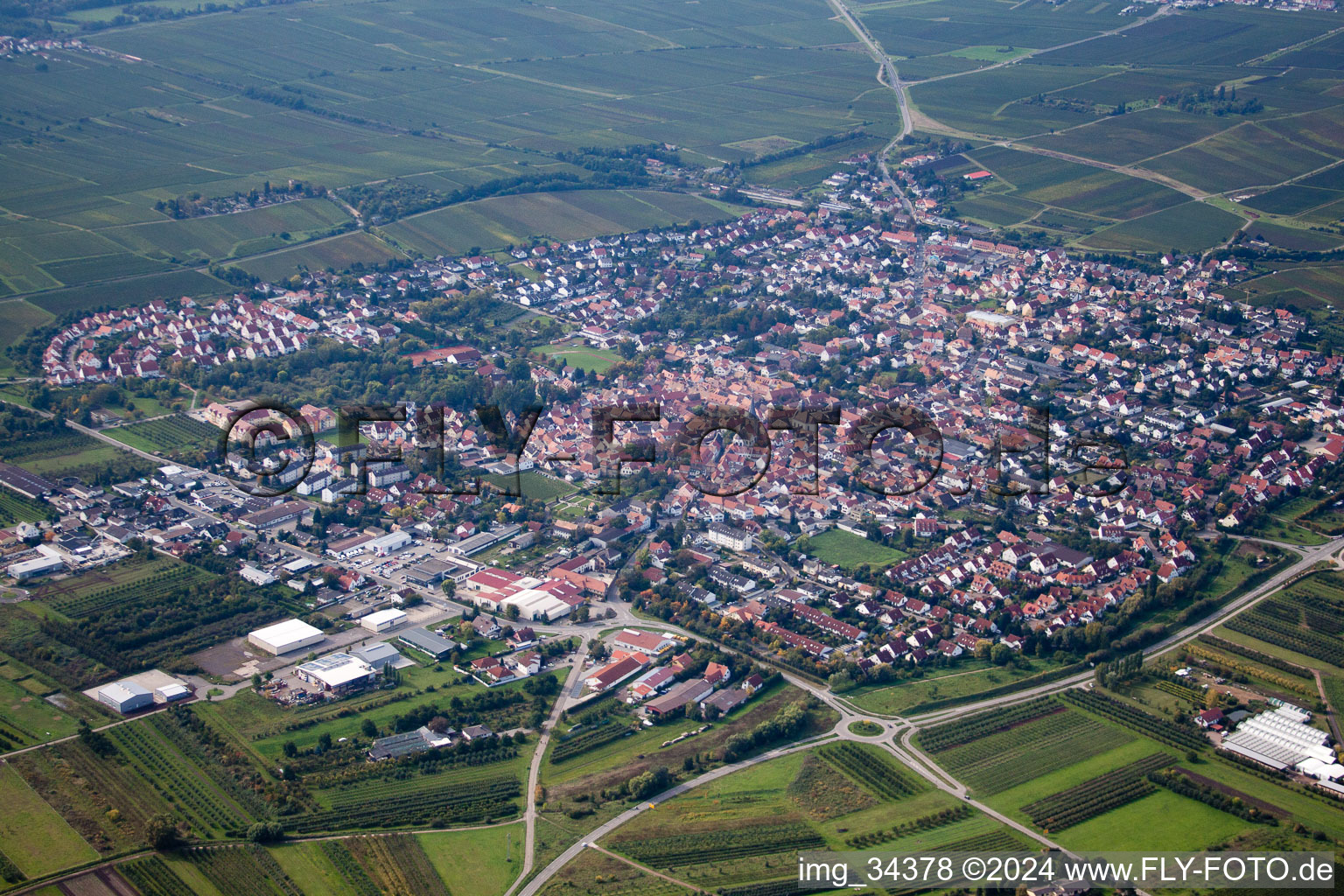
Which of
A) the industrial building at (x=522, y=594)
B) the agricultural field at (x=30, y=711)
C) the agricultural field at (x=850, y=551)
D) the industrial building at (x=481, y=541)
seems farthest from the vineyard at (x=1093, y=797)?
the agricultural field at (x=30, y=711)

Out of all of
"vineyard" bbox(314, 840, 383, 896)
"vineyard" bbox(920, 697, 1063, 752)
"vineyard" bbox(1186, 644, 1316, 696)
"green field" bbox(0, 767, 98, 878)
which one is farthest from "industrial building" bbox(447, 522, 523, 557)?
"vineyard" bbox(1186, 644, 1316, 696)

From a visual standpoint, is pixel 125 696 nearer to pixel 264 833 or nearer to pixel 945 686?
pixel 264 833

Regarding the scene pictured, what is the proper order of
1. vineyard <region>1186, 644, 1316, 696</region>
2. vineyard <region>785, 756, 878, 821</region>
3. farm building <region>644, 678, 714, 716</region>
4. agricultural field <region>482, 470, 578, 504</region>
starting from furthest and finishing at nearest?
agricultural field <region>482, 470, 578, 504</region>, vineyard <region>1186, 644, 1316, 696</region>, farm building <region>644, 678, 714, 716</region>, vineyard <region>785, 756, 878, 821</region>

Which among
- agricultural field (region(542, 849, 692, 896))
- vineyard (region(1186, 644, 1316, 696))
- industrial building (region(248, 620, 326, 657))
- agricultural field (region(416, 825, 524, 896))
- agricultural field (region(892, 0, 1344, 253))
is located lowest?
agricultural field (region(416, 825, 524, 896))

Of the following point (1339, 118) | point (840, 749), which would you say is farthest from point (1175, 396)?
point (1339, 118)

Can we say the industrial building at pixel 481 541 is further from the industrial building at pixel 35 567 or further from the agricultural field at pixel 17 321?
the agricultural field at pixel 17 321

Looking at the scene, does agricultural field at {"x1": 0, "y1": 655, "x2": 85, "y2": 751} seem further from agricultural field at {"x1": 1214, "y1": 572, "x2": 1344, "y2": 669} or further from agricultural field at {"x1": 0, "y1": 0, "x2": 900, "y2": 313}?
agricultural field at {"x1": 0, "y1": 0, "x2": 900, "y2": 313}

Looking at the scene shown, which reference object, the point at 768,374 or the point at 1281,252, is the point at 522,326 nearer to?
the point at 768,374
